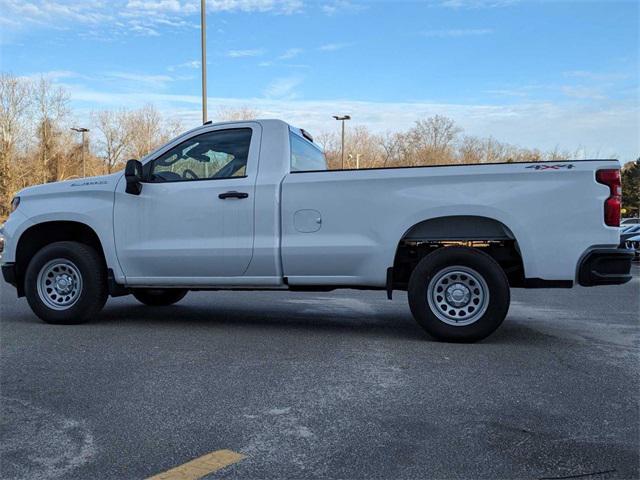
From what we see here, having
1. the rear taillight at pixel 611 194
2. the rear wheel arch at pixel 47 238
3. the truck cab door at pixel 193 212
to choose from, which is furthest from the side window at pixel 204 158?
the rear taillight at pixel 611 194

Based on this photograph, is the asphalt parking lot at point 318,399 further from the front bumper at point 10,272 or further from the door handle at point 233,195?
the door handle at point 233,195

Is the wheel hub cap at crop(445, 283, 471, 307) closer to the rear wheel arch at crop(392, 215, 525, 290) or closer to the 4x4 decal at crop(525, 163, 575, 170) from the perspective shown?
the rear wheel arch at crop(392, 215, 525, 290)

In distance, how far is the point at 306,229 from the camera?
5953mm

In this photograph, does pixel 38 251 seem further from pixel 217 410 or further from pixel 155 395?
pixel 217 410

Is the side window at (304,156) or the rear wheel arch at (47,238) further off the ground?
the side window at (304,156)

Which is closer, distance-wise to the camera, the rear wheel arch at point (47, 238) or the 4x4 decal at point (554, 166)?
the 4x4 decal at point (554, 166)

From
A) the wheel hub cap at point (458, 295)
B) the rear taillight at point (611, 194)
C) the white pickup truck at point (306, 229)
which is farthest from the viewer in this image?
the wheel hub cap at point (458, 295)

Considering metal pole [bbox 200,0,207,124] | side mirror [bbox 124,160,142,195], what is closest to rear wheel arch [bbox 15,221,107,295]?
side mirror [bbox 124,160,142,195]

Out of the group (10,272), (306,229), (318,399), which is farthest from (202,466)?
(10,272)

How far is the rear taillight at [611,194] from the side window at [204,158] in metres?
3.43

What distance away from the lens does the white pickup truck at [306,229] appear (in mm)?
5395

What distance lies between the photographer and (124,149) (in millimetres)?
62438

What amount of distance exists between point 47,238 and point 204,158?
2.17 meters

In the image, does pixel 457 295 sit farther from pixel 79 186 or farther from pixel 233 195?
pixel 79 186
